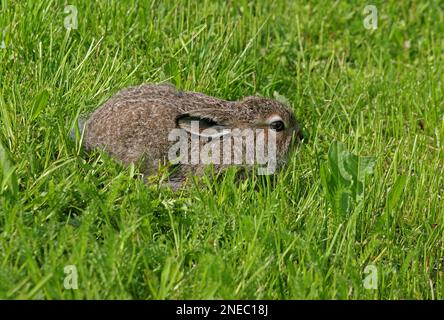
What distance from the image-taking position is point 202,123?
599 centimetres

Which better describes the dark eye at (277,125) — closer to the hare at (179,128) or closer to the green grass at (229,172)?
the hare at (179,128)

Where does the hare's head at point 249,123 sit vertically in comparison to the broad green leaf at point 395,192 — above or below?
above

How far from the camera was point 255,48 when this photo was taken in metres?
7.45

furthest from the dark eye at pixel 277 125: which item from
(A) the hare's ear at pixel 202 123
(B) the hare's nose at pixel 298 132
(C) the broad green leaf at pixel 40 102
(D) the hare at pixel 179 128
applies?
(C) the broad green leaf at pixel 40 102

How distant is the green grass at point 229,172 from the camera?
15.0 ft

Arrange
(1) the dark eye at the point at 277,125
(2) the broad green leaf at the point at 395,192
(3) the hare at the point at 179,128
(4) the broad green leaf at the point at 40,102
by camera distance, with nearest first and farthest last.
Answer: (2) the broad green leaf at the point at 395,192
(4) the broad green leaf at the point at 40,102
(3) the hare at the point at 179,128
(1) the dark eye at the point at 277,125

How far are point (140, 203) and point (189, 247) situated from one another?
0.42 metres

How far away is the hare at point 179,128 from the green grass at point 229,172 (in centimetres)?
20

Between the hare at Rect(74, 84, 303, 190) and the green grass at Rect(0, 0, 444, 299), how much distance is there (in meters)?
0.20

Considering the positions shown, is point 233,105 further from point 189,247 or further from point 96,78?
point 189,247

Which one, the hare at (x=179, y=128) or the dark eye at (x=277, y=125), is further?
the dark eye at (x=277, y=125)

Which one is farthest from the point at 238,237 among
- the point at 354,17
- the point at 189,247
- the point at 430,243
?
the point at 354,17

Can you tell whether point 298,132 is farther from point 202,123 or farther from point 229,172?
point 229,172

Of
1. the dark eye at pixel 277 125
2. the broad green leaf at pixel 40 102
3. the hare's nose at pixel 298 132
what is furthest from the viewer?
the hare's nose at pixel 298 132
